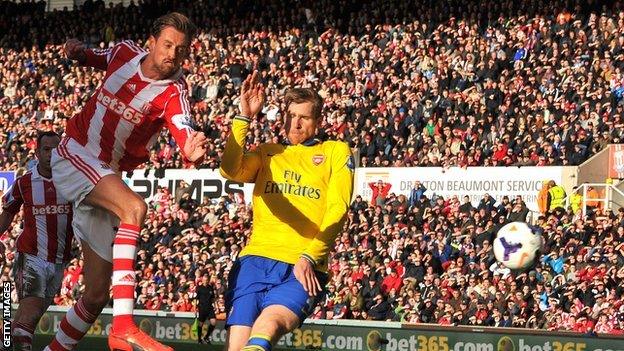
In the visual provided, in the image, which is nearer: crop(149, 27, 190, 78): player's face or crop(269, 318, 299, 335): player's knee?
crop(269, 318, 299, 335): player's knee

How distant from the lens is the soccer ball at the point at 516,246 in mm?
21203

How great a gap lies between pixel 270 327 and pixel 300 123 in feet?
4.76

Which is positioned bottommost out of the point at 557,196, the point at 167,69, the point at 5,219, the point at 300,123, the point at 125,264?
the point at 125,264

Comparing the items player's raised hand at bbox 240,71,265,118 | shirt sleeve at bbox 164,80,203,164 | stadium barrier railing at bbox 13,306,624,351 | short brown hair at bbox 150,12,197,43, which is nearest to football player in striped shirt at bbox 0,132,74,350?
shirt sleeve at bbox 164,80,203,164

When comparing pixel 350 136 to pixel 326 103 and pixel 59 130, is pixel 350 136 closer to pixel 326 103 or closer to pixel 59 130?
pixel 326 103

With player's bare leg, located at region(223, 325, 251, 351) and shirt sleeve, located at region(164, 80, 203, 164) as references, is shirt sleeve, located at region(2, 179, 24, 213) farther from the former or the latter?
player's bare leg, located at region(223, 325, 251, 351)

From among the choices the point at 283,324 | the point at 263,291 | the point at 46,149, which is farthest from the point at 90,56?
the point at 46,149

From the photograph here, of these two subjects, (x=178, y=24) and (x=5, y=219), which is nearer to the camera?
(x=178, y=24)

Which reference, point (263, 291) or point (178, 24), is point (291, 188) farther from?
point (178, 24)

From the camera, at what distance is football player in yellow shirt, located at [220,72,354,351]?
27.1ft

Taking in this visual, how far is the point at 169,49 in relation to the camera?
856cm

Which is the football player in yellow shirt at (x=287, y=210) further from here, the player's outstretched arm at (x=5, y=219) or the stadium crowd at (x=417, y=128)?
the stadium crowd at (x=417, y=128)

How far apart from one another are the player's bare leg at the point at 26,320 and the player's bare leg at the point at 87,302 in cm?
212

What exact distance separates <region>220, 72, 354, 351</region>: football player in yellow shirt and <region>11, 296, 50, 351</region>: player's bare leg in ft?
11.2
